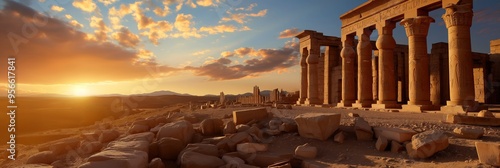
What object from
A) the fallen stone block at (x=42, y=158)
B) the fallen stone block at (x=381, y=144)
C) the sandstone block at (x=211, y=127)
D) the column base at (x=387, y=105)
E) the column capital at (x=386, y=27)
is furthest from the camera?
the column capital at (x=386, y=27)

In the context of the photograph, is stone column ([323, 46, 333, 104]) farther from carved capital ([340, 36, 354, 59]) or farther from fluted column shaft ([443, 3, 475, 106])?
fluted column shaft ([443, 3, 475, 106])

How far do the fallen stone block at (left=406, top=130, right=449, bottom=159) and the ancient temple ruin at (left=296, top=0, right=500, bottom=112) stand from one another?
7220mm

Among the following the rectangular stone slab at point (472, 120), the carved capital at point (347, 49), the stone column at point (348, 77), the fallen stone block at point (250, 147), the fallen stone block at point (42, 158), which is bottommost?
the fallen stone block at point (42, 158)

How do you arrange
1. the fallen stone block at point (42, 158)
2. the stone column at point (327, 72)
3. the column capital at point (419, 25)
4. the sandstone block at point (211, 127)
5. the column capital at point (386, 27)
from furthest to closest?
the stone column at point (327, 72)
the column capital at point (386, 27)
the column capital at point (419, 25)
the sandstone block at point (211, 127)
the fallen stone block at point (42, 158)

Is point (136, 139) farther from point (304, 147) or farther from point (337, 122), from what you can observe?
point (337, 122)

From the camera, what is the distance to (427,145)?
509cm

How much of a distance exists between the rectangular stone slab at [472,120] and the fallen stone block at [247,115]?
14.7 feet

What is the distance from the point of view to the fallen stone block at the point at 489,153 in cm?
442

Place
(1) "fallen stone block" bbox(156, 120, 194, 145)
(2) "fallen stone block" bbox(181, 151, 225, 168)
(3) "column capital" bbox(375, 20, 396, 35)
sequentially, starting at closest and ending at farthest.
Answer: (2) "fallen stone block" bbox(181, 151, 225, 168), (1) "fallen stone block" bbox(156, 120, 194, 145), (3) "column capital" bbox(375, 20, 396, 35)

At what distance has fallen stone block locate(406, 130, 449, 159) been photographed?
5096 mm

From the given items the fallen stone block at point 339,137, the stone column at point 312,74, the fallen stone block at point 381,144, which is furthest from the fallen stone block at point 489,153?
the stone column at point 312,74

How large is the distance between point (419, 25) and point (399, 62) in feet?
37.2

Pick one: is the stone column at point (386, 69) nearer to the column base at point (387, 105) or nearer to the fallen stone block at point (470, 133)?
the column base at point (387, 105)

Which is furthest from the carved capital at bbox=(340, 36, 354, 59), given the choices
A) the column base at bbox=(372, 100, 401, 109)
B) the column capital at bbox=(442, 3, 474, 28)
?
the column capital at bbox=(442, 3, 474, 28)
